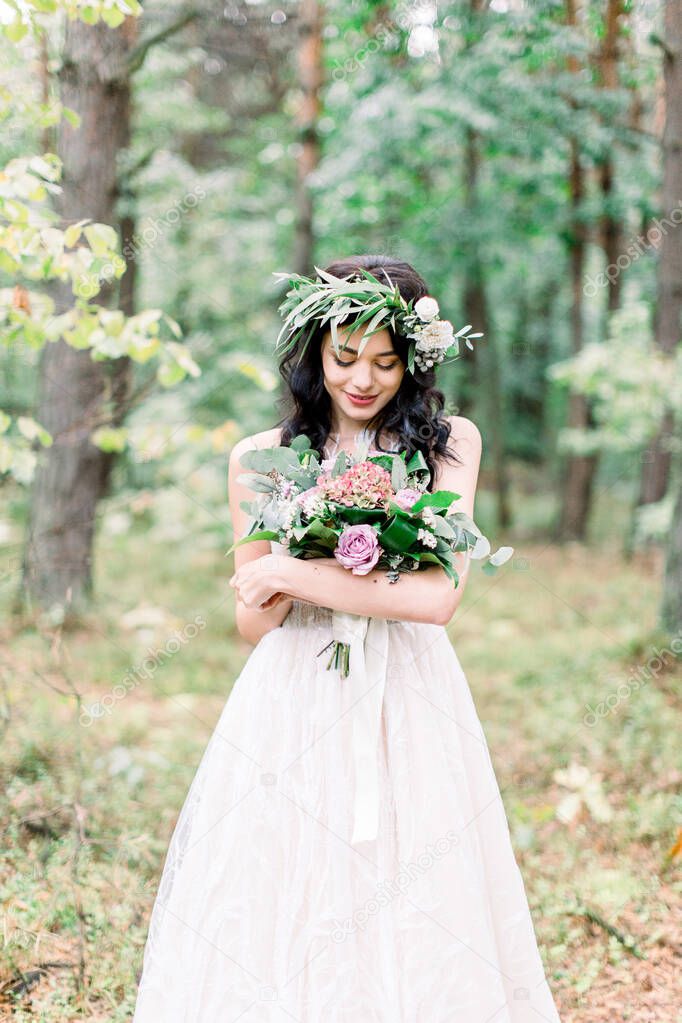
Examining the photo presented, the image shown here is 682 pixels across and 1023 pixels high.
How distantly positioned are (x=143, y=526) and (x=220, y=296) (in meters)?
3.37

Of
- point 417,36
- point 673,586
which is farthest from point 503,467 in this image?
point 673,586

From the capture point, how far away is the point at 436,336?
2.51m

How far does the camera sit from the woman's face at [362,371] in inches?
99.6

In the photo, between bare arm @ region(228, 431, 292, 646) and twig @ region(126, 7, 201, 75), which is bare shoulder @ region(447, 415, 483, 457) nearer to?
bare arm @ region(228, 431, 292, 646)

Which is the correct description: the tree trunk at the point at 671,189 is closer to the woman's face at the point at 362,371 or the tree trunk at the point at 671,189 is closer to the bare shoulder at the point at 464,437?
the bare shoulder at the point at 464,437

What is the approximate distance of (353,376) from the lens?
2543 mm

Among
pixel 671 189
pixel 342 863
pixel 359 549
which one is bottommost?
pixel 342 863

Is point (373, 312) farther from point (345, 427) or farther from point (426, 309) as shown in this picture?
point (345, 427)

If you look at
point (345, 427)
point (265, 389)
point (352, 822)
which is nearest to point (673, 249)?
point (265, 389)

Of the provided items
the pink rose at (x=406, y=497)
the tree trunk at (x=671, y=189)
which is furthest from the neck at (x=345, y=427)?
the tree trunk at (x=671, y=189)

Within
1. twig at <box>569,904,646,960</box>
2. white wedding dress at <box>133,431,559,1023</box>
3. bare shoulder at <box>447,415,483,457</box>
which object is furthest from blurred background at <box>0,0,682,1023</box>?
bare shoulder at <box>447,415,483,457</box>

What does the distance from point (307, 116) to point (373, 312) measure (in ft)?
24.9

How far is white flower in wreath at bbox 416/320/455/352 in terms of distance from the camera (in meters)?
2.49

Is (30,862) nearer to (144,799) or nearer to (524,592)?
(144,799)
